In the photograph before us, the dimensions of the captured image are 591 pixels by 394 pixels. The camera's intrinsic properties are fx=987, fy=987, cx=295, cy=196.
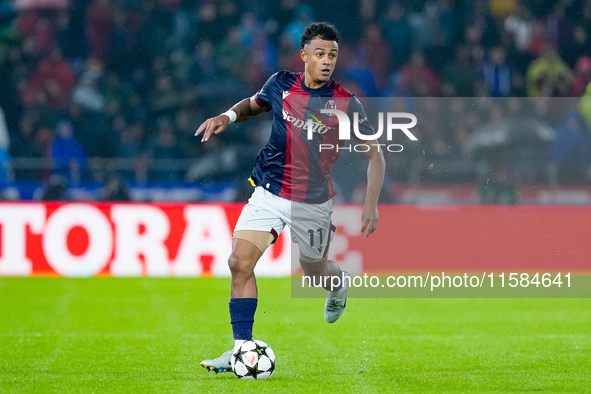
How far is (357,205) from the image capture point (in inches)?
459

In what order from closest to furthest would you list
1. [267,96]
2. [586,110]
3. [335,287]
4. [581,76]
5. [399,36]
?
1. [267,96]
2. [335,287]
3. [586,110]
4. [581,76]
5. [399,36]

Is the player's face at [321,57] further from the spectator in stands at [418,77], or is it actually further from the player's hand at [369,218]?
the spectator in stands at [418,77]

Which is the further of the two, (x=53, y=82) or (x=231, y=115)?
(x=53, y=82)

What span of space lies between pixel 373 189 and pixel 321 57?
866mm

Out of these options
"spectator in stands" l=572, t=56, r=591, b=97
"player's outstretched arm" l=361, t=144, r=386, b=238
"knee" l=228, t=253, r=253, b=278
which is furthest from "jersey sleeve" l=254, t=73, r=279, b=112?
"spectator in stands" l=572, t=56, r=591, b=97

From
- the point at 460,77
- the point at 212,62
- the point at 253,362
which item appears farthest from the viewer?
the point at 212,62

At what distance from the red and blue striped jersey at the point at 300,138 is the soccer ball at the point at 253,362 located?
102 centimetres

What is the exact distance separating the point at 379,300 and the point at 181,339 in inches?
141

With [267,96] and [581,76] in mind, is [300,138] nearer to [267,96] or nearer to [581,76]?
[267,96]

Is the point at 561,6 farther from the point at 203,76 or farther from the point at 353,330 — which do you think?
the point at 353,330

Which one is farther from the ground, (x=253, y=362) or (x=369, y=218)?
(x=369, y=218)

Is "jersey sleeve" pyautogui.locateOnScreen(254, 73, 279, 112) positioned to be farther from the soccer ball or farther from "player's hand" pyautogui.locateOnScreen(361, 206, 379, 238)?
the soccer ball

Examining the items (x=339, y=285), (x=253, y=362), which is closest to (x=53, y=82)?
(x=339, y=285)

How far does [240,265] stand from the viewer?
18.7 feet
